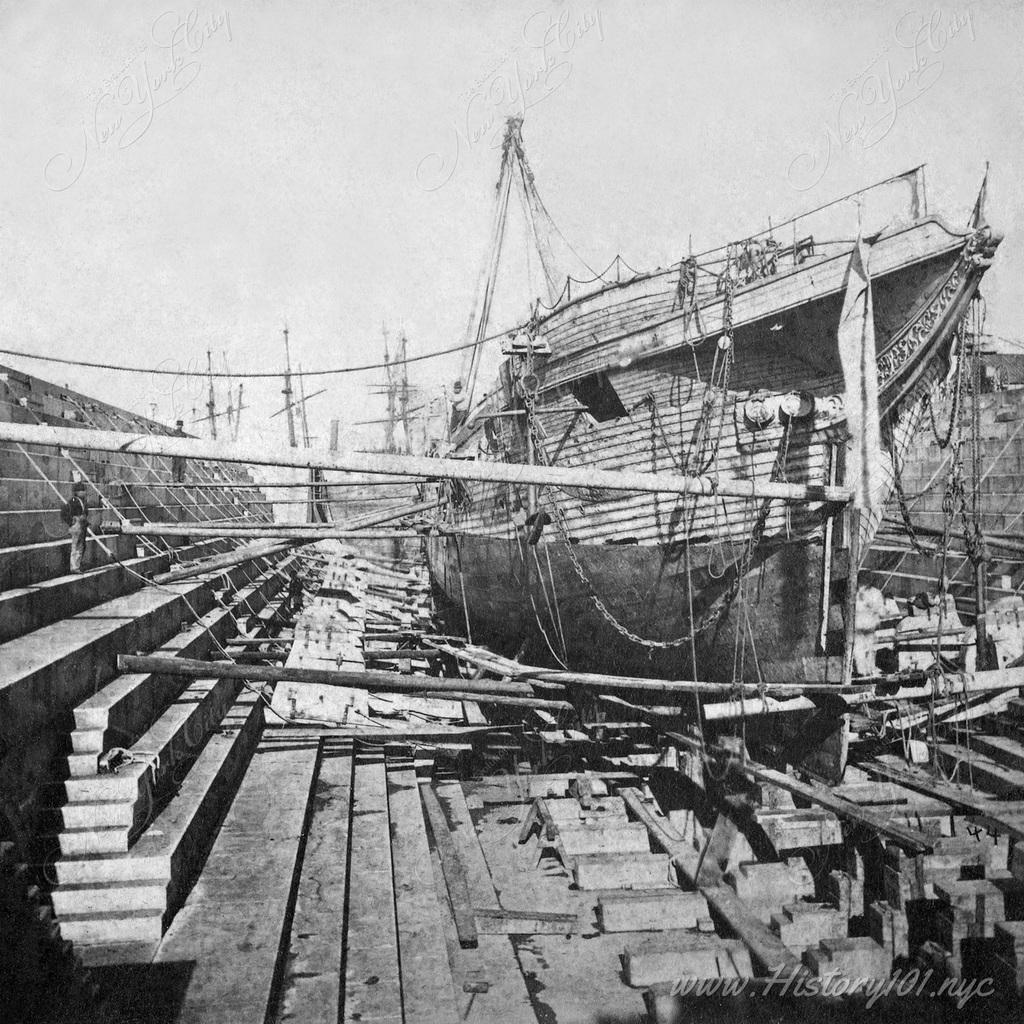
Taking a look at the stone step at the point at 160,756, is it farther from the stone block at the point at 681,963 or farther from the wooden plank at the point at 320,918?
the stone block at the point at 681,963

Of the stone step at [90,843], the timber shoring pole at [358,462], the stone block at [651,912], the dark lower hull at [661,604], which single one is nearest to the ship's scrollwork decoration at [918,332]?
the dark lower hull at [661,604]

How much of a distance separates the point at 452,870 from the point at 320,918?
1875mm

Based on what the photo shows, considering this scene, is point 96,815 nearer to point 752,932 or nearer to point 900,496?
point 752,932

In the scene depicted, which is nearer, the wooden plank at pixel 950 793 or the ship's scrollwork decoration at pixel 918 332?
the wooden plank at pixel 950 793

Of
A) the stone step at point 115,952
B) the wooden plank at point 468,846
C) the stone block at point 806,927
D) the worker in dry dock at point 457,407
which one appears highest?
the worker in dry dock at point 457,407

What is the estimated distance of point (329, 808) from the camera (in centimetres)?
545

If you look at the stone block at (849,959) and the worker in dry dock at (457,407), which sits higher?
the worker in dry dock at (457,407)

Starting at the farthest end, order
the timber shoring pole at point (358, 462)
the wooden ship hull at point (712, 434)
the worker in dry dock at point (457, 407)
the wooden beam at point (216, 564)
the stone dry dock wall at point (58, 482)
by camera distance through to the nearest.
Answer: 1. the worker in dry dock at point (457, 407)
2. the wooden beam at point (216, 564)
3. the wooden ship hull at point (712, 434)
4. the stone dry dock wall at point (58, 482)
5. the timber shoring pole at point (358, 462)

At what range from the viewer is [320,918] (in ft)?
12.9

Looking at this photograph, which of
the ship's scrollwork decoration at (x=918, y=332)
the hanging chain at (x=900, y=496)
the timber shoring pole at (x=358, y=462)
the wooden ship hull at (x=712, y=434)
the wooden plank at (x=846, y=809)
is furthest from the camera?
the hanging chain at (x=900, y=496)

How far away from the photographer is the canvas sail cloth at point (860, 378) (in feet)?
19.8

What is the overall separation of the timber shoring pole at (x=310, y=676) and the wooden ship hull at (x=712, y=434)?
2162 mm

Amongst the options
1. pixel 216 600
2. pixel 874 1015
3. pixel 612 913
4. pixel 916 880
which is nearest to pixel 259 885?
pixel 612 913

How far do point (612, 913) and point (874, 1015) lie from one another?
75.6 inches
